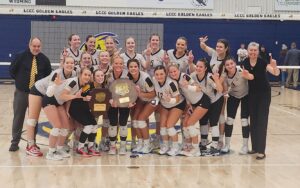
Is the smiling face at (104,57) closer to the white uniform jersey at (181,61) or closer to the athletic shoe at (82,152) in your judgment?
the white uniform jersey at (181,61)

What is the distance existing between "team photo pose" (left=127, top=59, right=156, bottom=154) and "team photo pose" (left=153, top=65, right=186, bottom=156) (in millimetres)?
135

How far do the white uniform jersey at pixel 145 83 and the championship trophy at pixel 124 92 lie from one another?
5.8 inches

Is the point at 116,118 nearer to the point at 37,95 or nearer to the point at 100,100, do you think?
the point at 100,100

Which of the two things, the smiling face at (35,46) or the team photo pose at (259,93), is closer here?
the team photo pose at (259,93)

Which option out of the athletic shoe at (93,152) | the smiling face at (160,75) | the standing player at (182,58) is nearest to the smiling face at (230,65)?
the standing player at (182,58)

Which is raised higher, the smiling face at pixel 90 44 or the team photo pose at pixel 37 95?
the smiling face at pixel 90 44

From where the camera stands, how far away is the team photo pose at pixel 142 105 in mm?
6316

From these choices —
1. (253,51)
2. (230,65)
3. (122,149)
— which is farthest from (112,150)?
(253,51)

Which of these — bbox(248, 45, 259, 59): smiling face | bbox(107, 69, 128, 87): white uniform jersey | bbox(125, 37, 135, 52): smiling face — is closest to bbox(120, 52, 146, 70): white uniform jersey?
bbox(125, 37, 135, 52): smiling face

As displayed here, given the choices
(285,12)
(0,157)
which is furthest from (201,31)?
A: (0,157)

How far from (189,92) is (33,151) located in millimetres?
2485

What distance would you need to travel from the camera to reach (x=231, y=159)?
6312mm

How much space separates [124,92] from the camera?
6.26 m

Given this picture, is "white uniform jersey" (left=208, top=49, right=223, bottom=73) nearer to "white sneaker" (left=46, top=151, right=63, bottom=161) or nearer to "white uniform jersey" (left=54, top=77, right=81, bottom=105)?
"white uniform jersey" (left=54, top=77, right=81, bottom=105)
